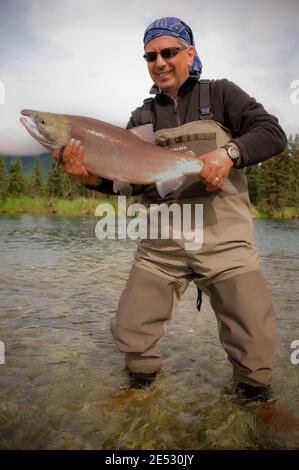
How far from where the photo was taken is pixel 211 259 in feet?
12.0

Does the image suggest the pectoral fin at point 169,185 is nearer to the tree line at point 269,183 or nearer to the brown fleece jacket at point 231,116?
the brown fleece jacket at point 231,116

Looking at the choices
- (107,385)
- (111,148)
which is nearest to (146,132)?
(111,148)

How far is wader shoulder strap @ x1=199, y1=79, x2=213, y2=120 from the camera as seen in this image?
3680mm

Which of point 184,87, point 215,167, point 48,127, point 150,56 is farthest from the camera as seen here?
point 184,87

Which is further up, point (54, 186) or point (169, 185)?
point (54, 186)

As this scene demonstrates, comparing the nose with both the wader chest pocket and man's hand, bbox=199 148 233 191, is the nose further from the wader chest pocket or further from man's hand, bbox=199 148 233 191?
man's hand, bbox=199 148 233 191

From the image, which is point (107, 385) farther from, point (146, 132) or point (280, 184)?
point (280, 184)

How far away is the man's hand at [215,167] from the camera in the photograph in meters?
3.27

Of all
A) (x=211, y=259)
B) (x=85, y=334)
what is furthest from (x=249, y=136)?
(x=85, y=334)

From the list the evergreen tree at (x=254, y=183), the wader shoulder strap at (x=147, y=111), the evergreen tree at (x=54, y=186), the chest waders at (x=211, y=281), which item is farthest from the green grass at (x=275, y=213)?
the chest waders at (x=211, y=281)

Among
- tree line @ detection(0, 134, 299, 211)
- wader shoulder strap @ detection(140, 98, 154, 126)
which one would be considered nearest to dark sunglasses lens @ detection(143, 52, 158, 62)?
wader shoulder strap @ detection(140, 98, 154, 126)

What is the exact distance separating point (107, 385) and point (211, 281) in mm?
1355

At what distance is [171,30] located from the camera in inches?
145

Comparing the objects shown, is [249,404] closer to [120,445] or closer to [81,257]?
[120,445]
